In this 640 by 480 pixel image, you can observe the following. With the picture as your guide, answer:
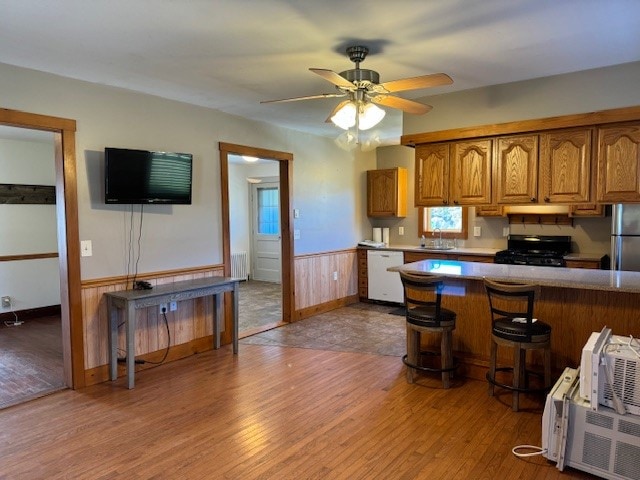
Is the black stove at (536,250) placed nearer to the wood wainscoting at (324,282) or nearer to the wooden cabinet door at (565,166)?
the wooden cabinet door at (565,166)

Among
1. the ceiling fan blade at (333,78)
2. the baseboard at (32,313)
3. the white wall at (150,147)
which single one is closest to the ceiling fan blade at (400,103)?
the ceiling fan blade at (333,78)

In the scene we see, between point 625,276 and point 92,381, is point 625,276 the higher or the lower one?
the higher one

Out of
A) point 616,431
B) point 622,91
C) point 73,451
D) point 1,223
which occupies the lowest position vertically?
point 73,451

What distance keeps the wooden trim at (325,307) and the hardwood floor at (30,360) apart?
2.80m

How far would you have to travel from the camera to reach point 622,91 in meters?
3.43

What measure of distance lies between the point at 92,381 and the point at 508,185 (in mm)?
4044

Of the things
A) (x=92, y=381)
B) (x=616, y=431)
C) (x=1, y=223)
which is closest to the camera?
(x=616, y=431)

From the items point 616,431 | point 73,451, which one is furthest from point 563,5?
point 73,451

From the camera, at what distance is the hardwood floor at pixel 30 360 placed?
11.7 feet

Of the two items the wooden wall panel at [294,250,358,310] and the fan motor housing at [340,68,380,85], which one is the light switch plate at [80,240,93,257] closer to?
the fan motor housing at [340,68,380,85]

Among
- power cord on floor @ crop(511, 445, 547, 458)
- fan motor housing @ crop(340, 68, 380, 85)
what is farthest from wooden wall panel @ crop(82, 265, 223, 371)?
power cord on floor @ crop(511, 445, 547, 458)

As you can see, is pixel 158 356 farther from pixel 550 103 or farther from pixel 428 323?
pixel 550 103

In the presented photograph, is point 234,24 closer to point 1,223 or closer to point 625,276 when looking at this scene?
point 625,276

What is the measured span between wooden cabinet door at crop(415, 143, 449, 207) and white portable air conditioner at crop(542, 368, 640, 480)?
230 centimetres
